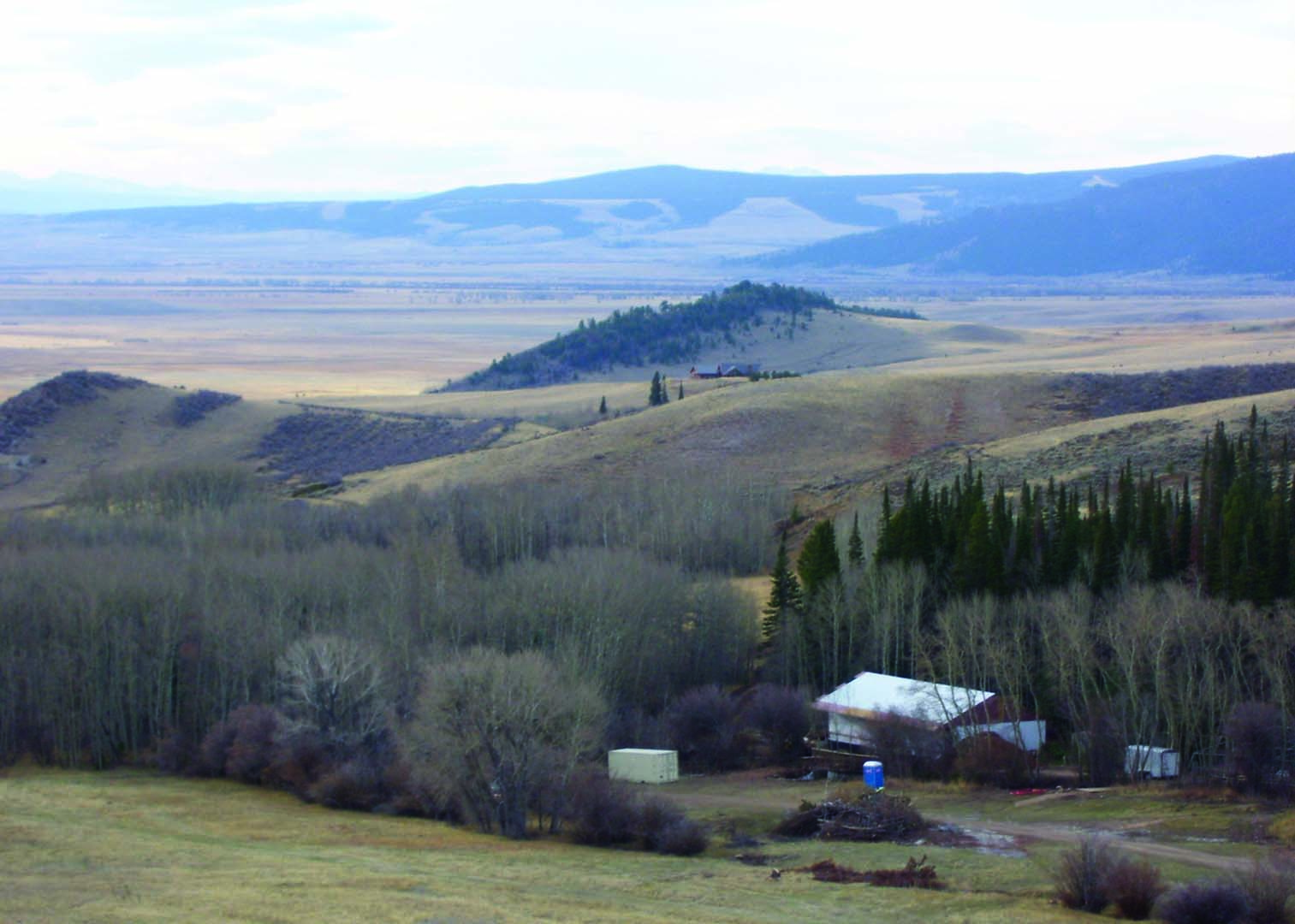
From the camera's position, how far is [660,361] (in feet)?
542

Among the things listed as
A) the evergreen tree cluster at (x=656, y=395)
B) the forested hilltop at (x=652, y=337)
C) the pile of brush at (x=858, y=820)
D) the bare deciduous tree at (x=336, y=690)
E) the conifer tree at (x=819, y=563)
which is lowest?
the pile of brush at (x=858, y=820)

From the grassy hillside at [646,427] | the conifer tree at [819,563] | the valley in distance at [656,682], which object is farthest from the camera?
the grassy hillside at [646,427]

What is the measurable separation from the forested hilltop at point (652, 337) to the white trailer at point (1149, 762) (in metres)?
121

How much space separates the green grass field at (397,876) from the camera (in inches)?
1045

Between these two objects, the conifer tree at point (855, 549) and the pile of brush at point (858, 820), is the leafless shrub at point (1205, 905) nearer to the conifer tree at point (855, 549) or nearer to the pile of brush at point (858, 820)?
the pile of brush at point (858, 820)

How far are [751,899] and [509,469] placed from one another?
214ft

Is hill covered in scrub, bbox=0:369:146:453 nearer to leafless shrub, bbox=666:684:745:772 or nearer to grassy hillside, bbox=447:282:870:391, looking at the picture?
grassy hillside, bbox=447:282:870:391

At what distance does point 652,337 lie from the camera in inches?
6698

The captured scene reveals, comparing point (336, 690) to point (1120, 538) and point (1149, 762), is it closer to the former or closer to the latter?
point (1149, 762)

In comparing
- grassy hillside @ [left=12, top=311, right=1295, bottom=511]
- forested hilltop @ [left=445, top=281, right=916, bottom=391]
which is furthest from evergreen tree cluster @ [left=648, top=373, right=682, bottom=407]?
forested hilltop @ [left=445, top=281, right=916, bottom=391]

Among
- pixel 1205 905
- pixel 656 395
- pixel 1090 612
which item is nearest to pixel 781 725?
pixel 1090 612

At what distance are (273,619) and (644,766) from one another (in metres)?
14.1

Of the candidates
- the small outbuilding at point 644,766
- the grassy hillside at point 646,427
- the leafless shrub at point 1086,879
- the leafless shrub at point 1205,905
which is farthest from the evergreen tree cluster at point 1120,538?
the leafless shrub at point 1205,905

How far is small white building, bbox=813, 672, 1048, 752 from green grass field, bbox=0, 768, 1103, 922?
9363 mm
